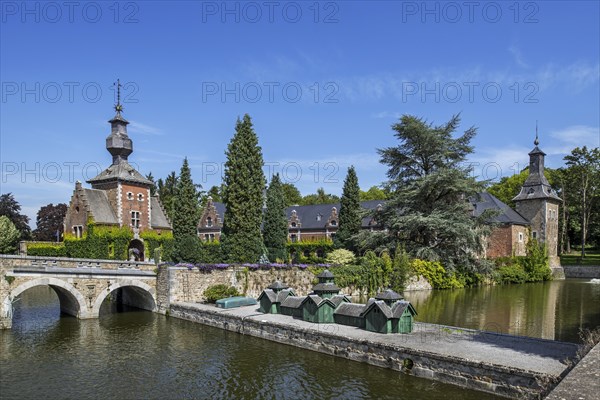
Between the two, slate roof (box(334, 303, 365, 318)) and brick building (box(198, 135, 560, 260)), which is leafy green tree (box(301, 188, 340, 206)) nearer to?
brick building (box(198, 135, 560, 260))

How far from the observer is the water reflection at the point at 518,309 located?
21859 millimetres

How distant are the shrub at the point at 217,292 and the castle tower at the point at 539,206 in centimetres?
3970

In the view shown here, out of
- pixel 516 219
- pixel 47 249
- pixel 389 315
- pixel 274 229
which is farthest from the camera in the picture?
pixel 516 219

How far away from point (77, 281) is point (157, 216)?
20788 mm

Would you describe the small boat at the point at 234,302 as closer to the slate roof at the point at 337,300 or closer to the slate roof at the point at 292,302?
the slate roof at the point at 292,302

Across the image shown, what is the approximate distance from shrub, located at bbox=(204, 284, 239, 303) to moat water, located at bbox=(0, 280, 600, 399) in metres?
2.58

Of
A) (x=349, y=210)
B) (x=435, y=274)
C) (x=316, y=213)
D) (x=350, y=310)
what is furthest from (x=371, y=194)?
(x=350, y=310)

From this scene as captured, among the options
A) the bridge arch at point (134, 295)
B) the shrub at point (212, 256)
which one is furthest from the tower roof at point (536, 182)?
the bridge arch at point (134, 295)

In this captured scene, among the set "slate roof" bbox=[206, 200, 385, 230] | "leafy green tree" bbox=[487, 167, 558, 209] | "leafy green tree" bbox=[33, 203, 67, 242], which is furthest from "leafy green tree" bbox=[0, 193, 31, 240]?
"leafy green tree" bbox=[487, 167, 558, 209]

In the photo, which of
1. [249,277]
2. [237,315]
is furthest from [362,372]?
[249,277]

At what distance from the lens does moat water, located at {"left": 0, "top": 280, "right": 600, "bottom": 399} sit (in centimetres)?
1375

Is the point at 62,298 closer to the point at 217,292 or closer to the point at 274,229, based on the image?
the point at 217,292

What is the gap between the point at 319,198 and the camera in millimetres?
96562

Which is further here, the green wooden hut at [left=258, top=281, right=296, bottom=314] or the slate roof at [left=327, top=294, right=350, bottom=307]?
the green wooden hut at [left=258, top=281, right=296, bottom=314]
